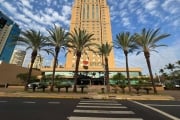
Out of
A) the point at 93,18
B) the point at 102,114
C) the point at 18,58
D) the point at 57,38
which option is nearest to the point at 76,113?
the point at 102,114

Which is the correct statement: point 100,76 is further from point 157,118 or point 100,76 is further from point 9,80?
point 157,118

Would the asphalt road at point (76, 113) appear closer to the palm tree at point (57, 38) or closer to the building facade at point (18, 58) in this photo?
the palm tree at point (57, 38)

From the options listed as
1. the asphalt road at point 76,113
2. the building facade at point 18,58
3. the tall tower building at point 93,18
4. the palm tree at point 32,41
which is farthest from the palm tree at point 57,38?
the building facade at point 18,58

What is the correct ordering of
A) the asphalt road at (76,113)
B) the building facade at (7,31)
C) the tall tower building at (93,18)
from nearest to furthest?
the asphalt road at (76,113) < the building facade at (7,31) < the tall tower building at (93,18)

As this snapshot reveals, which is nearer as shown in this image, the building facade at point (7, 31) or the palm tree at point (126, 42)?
the building facade at point (7, 31)

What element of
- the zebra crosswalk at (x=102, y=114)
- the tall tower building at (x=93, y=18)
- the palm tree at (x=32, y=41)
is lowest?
the zebra crosswalk at (x=102, y=114)

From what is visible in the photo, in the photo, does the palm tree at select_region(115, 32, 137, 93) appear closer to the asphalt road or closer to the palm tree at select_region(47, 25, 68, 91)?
the palm tree at select_region(47, 25, 68, 91)

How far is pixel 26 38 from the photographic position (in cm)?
3850

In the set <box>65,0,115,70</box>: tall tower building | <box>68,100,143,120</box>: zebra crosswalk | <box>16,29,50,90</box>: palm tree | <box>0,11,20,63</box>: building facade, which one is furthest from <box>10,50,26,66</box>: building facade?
<box>68,100,143,120</box>: zebra crosswalk

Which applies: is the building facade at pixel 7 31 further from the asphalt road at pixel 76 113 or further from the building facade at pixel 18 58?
the building facade at pixel 18 58

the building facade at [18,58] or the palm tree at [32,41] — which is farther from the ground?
the building facade at [18,58]

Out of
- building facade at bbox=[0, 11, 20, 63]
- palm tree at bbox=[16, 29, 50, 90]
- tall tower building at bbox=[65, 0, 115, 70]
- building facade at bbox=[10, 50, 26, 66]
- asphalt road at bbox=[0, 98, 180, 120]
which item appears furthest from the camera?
building facade at bbox=[10, 50, 26, 66]

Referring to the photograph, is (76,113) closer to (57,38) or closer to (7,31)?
(57,38)

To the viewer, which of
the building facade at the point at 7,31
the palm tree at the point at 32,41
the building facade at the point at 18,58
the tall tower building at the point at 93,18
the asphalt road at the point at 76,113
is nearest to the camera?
the asphalt road at the point at 76,113
